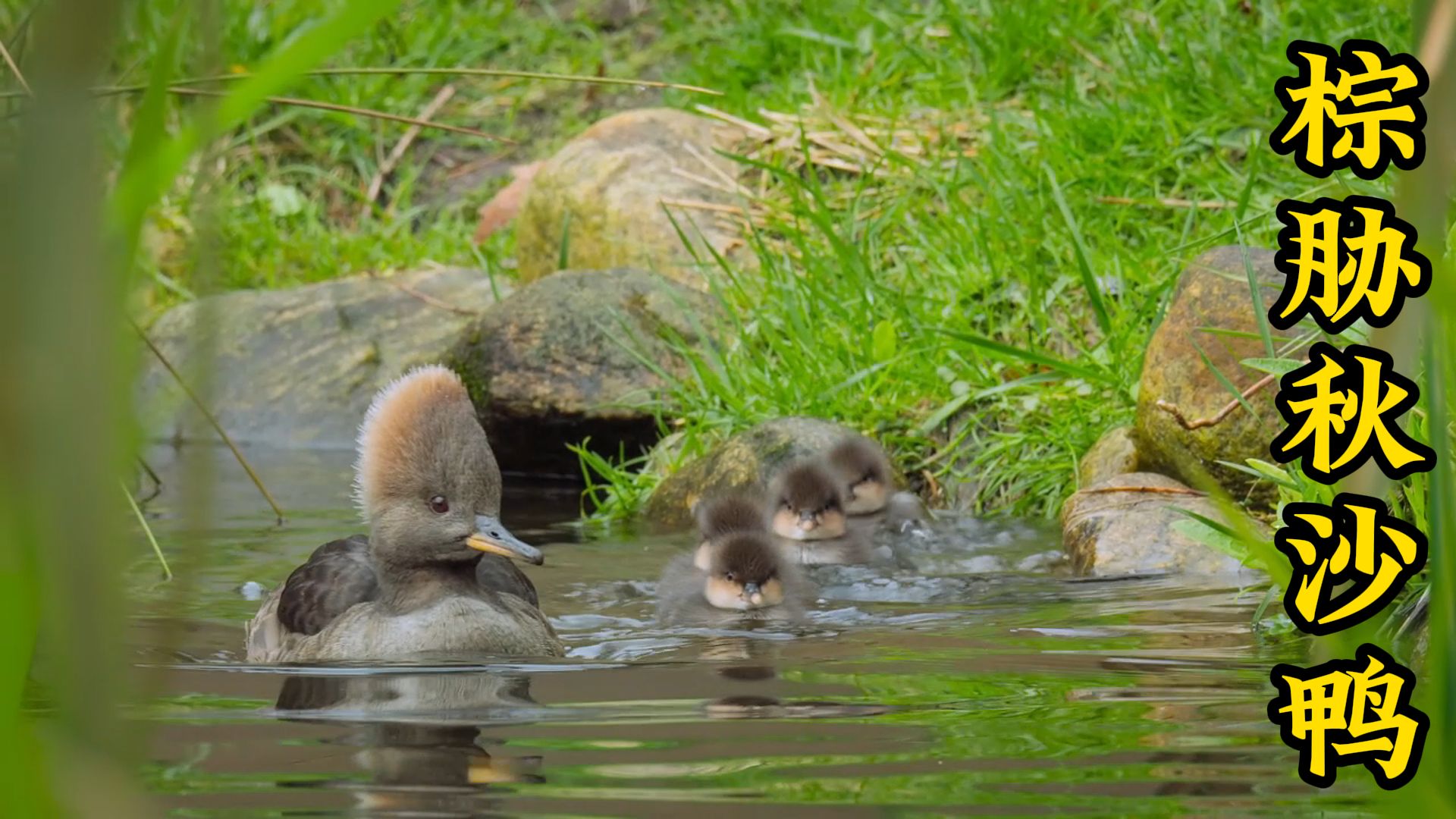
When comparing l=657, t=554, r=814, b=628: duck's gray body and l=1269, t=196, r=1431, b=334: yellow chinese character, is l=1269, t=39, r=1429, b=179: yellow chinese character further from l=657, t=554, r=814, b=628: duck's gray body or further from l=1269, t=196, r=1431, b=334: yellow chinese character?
l=657, t=554, r=814, b=628: duck's gray body

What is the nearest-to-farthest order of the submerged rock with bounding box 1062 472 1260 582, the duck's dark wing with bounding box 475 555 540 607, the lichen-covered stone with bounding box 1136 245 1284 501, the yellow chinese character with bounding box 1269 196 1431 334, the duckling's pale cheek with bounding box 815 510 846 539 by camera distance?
1. the yellow chinese character with bounding box 1269 196 1431 334
2. the duck's dark wing with bounding box 475 555 540 607
3. the submerged rock with bounding box 1062 472 1260 582
4. the lichen-covered stone with bounding box 1136 245 1284 501
5. the duckling's pale cheek with bounding box 815 510 846 539

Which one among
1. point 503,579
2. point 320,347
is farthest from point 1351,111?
point 320,347

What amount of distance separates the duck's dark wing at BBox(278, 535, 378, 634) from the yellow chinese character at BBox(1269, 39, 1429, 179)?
2738 millimetres

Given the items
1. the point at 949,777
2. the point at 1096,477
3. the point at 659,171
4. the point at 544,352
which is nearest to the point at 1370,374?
the point at 949,777

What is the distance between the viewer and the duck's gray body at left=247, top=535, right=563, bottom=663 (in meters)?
4.69

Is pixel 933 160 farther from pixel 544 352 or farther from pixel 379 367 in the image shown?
pixel 379 367

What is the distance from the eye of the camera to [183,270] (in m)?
12.8

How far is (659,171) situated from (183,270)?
4.06m

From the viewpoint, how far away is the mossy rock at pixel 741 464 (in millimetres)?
7699

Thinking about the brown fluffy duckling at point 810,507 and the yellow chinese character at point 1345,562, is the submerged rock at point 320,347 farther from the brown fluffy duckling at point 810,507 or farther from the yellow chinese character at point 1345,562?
the yellow chinese character at point 1345,562

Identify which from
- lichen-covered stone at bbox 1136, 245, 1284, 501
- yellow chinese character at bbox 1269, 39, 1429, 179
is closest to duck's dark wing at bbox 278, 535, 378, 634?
yellow chinese character at bbox 1269, 39, 1429, 179

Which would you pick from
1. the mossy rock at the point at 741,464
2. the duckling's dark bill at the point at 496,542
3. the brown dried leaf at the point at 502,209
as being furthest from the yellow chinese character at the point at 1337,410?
the brown dried leaf at the point at 502,209

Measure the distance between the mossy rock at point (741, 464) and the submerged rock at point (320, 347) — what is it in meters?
3.00

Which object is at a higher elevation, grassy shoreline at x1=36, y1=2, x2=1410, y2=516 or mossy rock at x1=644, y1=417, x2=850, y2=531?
grassy shoreline at x1=36, y1=2, x2=1410, y2=516
